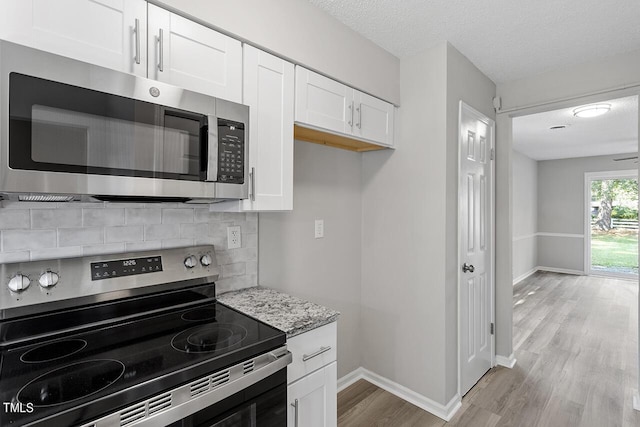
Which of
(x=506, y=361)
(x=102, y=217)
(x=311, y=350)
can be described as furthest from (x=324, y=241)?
(x=506, y=361)

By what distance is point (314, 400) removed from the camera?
4.80 ft

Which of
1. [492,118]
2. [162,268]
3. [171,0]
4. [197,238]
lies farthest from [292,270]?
[492,118]

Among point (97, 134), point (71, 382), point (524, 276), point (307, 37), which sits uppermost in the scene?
point (307, 37)

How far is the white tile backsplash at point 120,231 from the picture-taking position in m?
1.18

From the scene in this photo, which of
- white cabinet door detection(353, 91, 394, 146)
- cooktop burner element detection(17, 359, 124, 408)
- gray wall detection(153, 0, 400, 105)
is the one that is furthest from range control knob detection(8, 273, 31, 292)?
white cabinet door detection(353, 91, 394, 146)

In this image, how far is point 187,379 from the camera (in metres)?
0.97

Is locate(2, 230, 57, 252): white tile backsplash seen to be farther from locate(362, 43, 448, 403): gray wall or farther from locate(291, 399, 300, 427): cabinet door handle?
locate(362, 43, 448, 403): gray wall

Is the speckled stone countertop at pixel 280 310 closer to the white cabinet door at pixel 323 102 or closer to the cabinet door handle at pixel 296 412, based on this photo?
the cabinet door handle at pixel 296 412

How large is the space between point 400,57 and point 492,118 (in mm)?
1054

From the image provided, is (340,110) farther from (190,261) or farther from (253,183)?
(190,261)

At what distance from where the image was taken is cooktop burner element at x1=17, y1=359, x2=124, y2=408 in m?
0.81

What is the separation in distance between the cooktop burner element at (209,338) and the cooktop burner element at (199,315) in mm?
85

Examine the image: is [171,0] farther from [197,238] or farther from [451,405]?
[451,405]

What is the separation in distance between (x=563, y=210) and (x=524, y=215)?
46.2 inches
